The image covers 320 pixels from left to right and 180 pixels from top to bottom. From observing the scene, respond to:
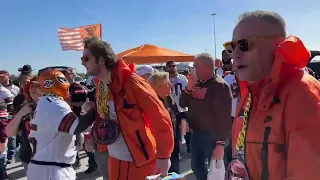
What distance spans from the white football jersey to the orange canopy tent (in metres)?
8.78

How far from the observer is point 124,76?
291cm

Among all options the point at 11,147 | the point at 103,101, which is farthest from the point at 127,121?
the point at 11,147

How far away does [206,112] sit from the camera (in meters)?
4.12

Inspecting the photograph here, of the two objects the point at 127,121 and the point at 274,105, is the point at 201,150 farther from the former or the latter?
the point at 274,105

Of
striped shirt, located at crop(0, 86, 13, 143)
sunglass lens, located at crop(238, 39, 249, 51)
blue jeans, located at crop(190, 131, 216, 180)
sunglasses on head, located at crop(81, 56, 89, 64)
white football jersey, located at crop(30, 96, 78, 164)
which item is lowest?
blue jeans, located at crop(190, 131, 216, 180)

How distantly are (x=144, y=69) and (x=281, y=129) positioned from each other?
4.48 meters

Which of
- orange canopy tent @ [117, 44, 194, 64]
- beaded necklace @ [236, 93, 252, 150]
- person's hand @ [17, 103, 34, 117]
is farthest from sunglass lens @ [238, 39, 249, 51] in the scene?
orange canopy tent @ [117, 44, 194, 64]

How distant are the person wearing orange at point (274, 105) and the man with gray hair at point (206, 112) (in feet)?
7.42

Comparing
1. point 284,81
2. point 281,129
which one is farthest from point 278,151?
point 284,81

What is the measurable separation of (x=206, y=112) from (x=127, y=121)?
153 centimetres

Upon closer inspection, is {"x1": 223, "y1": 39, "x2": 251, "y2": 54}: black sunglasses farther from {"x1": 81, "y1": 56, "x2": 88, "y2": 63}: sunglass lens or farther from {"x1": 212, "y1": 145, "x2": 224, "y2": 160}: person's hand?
{"x1": 212, "y1": 145, "x2": 224, "y2": 160}: person's hand

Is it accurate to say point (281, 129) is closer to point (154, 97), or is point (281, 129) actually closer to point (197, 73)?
point (154, 97)

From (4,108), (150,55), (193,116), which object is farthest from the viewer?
(150,55)

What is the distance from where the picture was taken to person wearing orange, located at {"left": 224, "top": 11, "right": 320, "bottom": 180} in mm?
1291
